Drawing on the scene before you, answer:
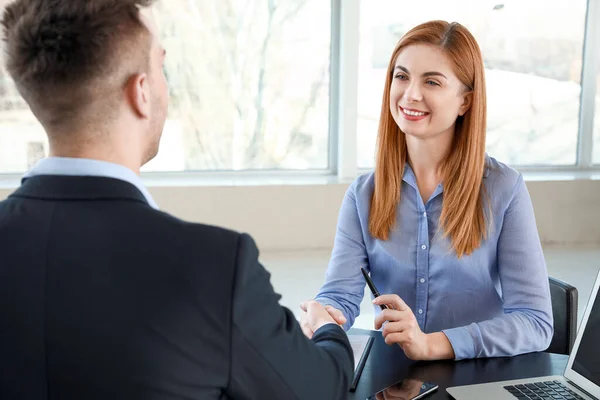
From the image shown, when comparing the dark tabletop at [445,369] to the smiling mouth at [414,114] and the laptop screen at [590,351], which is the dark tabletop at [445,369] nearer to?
the laptop screen at [590,351]

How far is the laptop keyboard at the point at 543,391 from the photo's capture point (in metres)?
1.36

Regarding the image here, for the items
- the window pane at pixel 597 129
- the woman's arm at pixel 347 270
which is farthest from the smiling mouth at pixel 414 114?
the window pane at pixel 597 129

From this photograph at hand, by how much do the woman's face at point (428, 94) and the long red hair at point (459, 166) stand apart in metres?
0.02

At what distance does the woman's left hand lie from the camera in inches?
61.6

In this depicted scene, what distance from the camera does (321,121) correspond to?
16.9 feet

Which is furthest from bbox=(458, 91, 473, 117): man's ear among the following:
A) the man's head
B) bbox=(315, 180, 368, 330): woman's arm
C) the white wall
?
the white wall

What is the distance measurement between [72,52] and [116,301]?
33 centimetres

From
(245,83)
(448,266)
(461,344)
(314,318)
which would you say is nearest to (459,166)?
(448,266)

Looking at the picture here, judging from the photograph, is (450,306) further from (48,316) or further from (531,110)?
(531,110)

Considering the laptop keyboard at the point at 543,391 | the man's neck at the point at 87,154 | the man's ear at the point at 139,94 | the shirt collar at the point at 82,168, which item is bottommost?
the laptop keyboard at the point at 543,391

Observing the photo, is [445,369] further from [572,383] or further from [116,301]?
[116,301]

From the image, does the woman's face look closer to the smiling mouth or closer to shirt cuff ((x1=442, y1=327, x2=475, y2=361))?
the smiling mouth

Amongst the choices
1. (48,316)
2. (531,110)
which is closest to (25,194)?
(48,316)

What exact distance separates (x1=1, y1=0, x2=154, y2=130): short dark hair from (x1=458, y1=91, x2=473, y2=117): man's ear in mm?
1240
